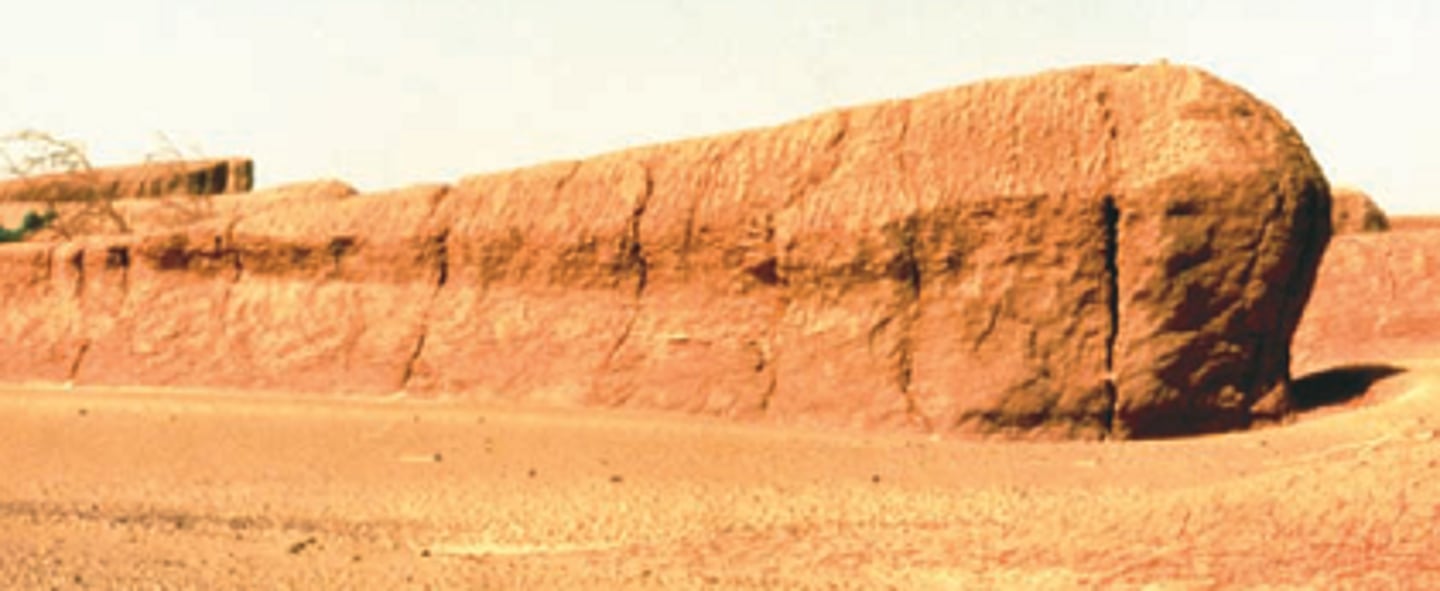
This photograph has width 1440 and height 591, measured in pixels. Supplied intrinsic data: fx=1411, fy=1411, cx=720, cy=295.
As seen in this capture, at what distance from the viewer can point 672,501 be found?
5.74m

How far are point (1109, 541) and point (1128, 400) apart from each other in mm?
3326

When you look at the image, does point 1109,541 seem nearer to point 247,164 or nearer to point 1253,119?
point 1253,119

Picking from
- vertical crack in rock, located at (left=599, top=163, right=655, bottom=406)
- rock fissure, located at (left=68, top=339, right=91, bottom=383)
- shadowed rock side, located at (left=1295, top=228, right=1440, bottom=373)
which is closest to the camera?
vertical crack in rock, located at (left=599, top=163, right=655, bottom=406)

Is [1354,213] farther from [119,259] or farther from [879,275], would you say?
[119,259]

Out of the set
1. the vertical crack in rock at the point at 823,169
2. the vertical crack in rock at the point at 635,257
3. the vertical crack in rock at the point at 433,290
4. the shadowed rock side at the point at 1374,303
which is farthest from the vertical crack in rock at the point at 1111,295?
the shadowed rock side at the point at 1374,303

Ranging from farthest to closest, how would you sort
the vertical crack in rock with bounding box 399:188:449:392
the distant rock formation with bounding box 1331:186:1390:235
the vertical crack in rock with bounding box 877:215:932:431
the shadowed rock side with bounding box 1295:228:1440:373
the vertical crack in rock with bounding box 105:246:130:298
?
the distant rock formation with bounding box 1331:186:1390:235, the shadowed rock side with bounding box 1295:228:1440:373, the vertical crack in rock with bounding box 105:246:130:298, the vertical crack in rock with bounding box 399:188:449:392, the vertical crack in rock with bounding box 877:215:932:431

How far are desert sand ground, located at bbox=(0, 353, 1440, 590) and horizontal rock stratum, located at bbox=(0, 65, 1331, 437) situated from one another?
1.43ft

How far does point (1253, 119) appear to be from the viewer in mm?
7941

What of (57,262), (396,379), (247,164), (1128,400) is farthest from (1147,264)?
(247,164)

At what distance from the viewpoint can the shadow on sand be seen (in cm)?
827

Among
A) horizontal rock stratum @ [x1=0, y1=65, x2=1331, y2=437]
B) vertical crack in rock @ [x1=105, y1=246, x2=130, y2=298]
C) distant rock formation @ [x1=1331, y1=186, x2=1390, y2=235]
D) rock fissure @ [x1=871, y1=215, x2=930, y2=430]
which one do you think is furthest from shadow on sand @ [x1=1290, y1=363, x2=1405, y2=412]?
distant rock formation @ [x1=1331, y1=186, x2=1390, y2=235]

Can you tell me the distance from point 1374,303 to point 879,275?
8.46 m

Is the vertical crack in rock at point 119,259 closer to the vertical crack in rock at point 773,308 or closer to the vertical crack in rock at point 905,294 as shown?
the vertical crack in rock at point 773,308

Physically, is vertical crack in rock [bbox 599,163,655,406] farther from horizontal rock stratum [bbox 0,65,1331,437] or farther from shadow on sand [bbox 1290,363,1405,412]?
shadow on sand [bbox 1290,363,1405,412]
